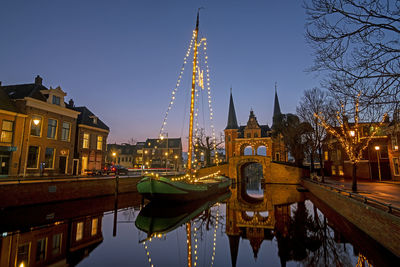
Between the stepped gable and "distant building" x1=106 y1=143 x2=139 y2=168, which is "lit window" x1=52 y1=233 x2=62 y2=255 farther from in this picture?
"distant building" x1=106 y1=143 x2=139 y2=168

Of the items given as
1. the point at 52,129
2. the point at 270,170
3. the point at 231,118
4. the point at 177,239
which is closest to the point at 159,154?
the point at 231,118

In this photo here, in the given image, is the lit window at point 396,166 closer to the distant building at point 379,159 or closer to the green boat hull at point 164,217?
the distant building at point 379,159

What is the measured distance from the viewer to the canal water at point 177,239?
717cm

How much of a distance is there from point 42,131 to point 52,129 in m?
1.27

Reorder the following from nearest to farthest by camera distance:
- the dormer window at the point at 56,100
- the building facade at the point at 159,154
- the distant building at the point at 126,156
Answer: the dormer window at the point at 56,100
the building facade at the point at 159,154
the distant building at the point at 126,156

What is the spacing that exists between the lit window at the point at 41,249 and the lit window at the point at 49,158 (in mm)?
15805

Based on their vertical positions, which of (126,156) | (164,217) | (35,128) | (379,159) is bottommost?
(164,217)

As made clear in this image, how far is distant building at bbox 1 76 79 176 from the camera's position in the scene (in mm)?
18984

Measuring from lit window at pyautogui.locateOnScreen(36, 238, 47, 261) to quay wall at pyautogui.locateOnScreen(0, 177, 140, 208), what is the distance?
21.2 ft

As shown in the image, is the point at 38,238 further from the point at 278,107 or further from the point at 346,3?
the point at 278,107

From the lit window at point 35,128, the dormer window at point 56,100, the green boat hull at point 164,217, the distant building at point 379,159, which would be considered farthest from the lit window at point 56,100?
the distant building at point 379,159

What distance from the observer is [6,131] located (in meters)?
18.0

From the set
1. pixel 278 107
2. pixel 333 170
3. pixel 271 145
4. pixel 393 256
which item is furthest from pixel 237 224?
pixel 278 107

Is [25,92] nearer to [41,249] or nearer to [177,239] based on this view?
[41,249]
